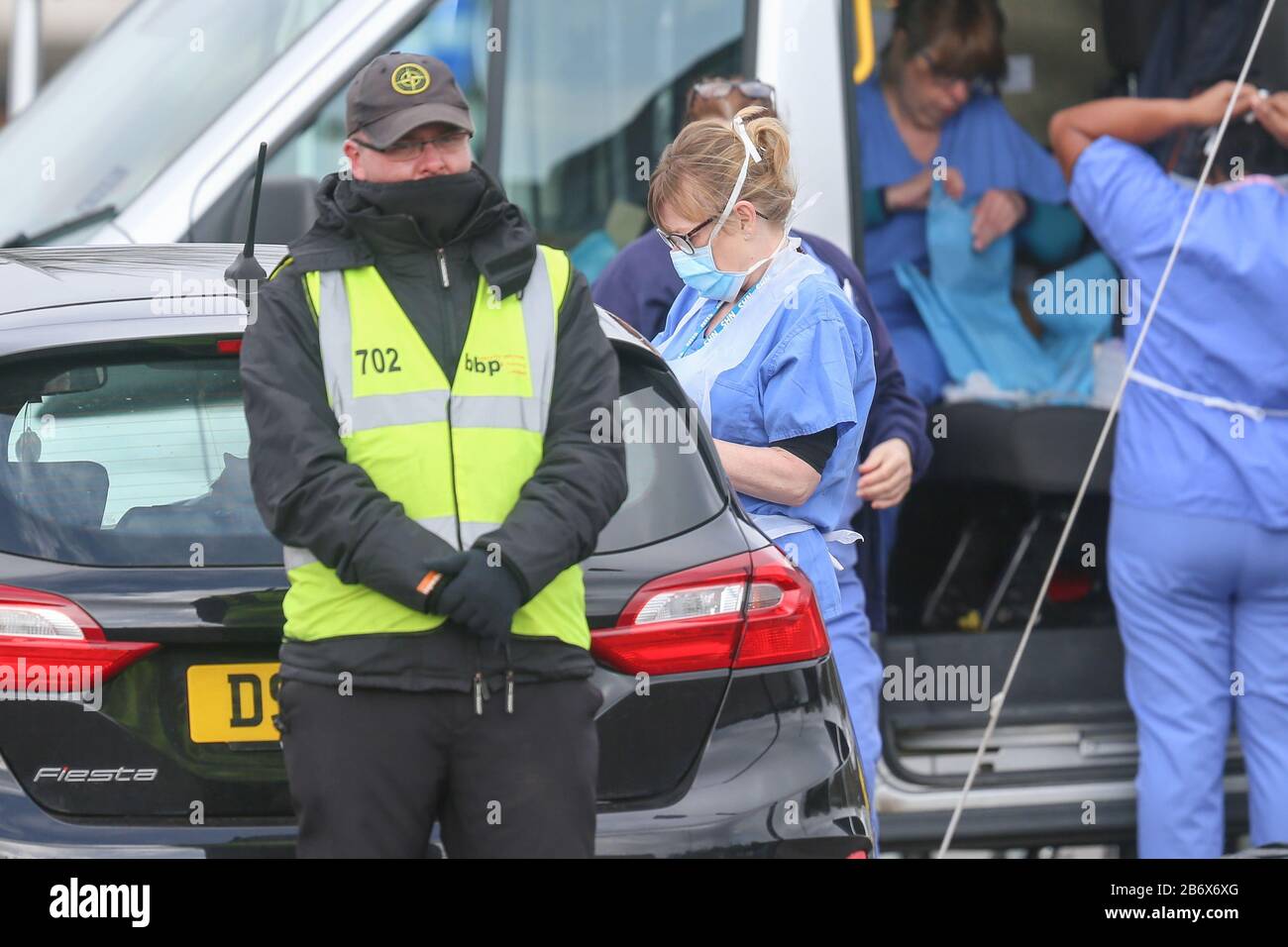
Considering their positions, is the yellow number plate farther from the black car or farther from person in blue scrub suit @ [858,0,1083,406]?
person in blue scrub suit @ [858,0,1083,406]

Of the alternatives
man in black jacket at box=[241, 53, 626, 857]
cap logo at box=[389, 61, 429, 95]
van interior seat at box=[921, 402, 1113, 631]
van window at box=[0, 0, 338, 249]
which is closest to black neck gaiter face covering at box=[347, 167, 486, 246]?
man in black jacket at box=[241, 53, 626, 857]

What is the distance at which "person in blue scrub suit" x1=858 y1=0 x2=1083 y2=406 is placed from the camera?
19.4 feet

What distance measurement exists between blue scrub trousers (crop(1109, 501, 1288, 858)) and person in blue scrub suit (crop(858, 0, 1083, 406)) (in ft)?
3.68

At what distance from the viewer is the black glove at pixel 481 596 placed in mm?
2480

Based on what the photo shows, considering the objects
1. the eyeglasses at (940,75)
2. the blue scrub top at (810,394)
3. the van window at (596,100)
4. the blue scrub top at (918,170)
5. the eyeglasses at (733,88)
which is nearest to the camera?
the blue scrub top at (810,394)

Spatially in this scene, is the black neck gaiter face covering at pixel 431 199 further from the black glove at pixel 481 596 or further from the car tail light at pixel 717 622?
the car tail light at pixel 717 622

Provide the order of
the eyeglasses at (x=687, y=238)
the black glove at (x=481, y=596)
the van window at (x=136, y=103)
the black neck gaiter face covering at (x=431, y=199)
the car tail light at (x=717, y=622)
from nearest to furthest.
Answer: the black glove at (x=481, y=596) → the black neck gaiter face covering at (x=431, y=199) → the car tail light at (x=717, y=622) → the eyeglasses at (x=687, y=238) → the van window at (x=136, y=103)

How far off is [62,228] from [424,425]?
245 centimetres

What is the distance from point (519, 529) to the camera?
→ 2.54 m

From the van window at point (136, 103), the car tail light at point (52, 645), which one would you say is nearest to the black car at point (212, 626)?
the car tail light at point (52, 645)

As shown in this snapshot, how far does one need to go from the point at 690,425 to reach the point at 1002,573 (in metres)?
3.25

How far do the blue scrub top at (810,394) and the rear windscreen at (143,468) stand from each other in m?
0.49

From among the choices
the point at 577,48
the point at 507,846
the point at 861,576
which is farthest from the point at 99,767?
the point at 577,48
